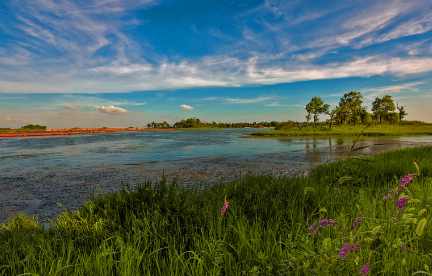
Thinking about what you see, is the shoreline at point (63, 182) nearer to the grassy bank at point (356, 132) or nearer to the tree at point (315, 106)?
the grassy bank at point (356, 132)

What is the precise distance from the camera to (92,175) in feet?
27.0

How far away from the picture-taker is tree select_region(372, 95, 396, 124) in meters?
63.9

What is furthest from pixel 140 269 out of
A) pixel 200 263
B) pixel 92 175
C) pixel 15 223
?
pixel 92 175

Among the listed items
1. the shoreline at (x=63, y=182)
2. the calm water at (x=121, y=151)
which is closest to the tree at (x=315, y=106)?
the calm water at (x=121, y=151)

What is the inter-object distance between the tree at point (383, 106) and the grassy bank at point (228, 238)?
3045 inches

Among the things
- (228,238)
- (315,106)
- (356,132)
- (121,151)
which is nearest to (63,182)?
(228,238)

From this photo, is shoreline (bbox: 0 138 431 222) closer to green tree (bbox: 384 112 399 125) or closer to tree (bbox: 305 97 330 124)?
tree (bbox: 305 97 330 124)

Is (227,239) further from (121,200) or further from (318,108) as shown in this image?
(318,108)

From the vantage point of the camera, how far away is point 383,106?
65.6 meters

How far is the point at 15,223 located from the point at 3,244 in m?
0.93

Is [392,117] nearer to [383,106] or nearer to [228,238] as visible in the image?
[383,106]

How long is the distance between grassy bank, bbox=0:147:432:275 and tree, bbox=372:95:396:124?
77.3 m

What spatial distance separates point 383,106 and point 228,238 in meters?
81.7

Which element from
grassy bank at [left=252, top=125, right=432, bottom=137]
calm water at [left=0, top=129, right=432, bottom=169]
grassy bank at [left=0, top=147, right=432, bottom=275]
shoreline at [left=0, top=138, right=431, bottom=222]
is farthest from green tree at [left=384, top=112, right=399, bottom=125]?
grassy bank at [left=0, top=147, right=432, bottom=275]
